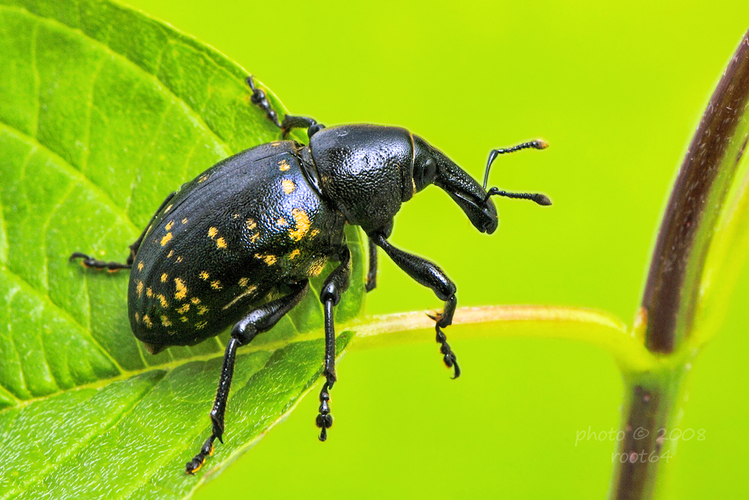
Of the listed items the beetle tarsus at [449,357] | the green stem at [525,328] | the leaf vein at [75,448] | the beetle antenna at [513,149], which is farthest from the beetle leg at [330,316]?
the beetle antenna at [513,149]

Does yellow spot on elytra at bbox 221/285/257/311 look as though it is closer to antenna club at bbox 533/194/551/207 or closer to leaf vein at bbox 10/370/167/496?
leaf vein at bbox 10/370/167/496

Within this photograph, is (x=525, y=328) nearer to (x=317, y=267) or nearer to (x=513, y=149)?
(x=317, y=267)

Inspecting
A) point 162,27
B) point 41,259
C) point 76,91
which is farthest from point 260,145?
point 41,259

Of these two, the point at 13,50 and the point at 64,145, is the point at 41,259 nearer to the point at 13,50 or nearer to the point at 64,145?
the point at 64,145

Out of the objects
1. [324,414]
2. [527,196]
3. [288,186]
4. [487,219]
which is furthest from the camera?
[487,219]

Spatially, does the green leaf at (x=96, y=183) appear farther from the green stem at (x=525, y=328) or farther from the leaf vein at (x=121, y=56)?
the green stem at (x=525, y=328)

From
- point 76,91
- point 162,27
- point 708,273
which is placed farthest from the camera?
point 76,91

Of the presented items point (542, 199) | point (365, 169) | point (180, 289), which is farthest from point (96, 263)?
point (542, 199)
